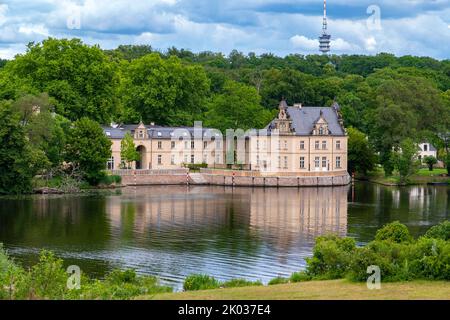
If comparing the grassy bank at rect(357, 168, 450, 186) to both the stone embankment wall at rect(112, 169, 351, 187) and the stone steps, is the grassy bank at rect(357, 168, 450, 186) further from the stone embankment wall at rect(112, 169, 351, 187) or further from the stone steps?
the stone steps

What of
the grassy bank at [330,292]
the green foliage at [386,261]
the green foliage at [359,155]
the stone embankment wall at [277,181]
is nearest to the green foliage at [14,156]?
the stone embankment wall at [277,181]

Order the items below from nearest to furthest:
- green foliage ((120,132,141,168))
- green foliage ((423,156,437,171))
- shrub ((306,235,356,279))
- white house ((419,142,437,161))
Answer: shrub ((306,235,356,279))
green foliage ((120,132,141,168))
green foliage ((423,156,437,171))
white house ((419,142,437,161))

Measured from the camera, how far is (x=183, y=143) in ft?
244

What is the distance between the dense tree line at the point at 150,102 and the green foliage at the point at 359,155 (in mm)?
111

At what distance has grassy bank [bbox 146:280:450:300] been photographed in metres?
21.1

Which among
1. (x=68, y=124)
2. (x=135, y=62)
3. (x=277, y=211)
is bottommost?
(x=277, y=211)

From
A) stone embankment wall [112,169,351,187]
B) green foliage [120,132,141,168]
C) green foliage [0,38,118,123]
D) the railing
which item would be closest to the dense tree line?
green foliage [0,38,118,123]

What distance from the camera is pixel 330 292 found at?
2203cm

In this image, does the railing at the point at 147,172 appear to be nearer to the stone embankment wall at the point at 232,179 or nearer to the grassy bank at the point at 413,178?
the stone embankment wall at the point at 232,179

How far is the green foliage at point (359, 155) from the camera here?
73.7m

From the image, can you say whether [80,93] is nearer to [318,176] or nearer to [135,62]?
[135,62]

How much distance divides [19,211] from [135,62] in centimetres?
3986

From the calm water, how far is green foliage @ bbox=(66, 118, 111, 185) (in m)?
2.62

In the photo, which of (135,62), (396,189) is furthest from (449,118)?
(135,62)
